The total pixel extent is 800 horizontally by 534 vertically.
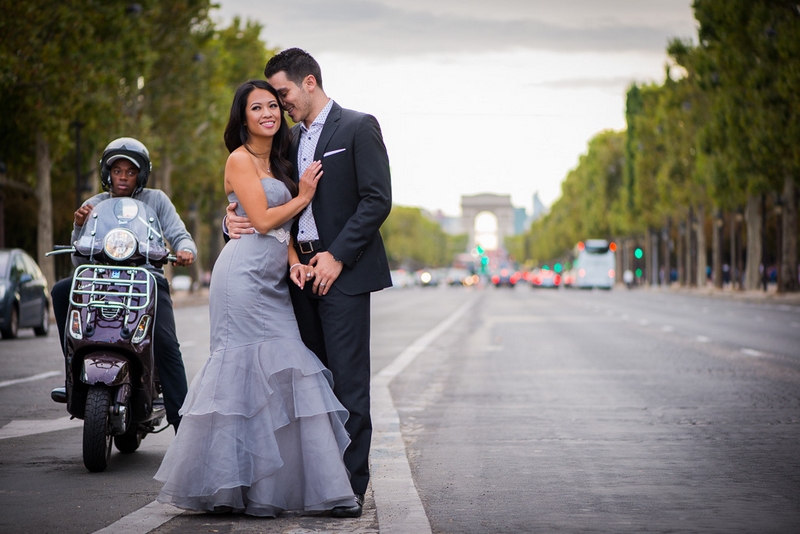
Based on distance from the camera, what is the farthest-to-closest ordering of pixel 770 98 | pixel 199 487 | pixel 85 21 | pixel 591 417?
pixel 770 98 < pixel 85 21 < pixel 591 417 < pixel 199 487

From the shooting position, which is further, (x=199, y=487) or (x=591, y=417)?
(x=591, y=417)

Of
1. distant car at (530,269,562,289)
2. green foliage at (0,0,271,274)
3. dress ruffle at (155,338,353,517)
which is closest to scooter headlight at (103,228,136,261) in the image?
dress ruffle at (155,338,353,517)

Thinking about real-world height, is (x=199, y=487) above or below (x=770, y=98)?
below

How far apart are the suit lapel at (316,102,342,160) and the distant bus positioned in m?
80.2

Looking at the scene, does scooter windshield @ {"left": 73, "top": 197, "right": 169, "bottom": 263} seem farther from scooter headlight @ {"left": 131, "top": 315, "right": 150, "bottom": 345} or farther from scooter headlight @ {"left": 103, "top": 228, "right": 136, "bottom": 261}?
scooter headlight @ {"left": 131, "top": 315, "right": 150, "bottom": 345}

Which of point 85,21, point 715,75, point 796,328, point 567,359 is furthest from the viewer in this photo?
point 715,75

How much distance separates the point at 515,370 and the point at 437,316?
64.0 ft

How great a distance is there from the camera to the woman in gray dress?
562 cm

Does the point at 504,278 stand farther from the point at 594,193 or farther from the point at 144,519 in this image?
the point at 144,519

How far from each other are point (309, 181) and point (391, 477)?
1.87 meters

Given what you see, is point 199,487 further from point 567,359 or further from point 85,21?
point 85,21

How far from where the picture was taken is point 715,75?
51.3 m

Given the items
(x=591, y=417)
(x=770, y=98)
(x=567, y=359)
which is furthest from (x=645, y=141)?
(x=591, y=417)

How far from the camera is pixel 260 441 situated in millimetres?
5625
